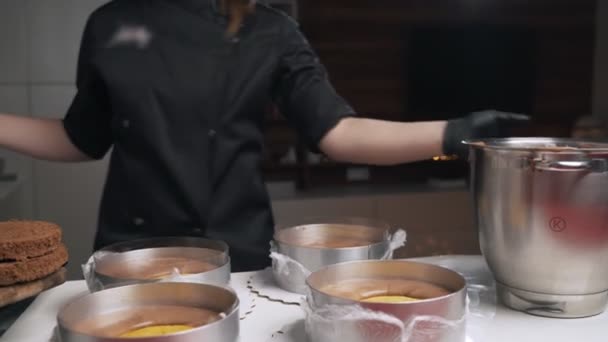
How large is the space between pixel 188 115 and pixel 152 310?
0.46 meters

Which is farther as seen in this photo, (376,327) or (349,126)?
(349,126)

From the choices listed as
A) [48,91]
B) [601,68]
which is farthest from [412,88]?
[48,91]

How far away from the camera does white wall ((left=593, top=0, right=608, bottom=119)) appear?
2.95 metres

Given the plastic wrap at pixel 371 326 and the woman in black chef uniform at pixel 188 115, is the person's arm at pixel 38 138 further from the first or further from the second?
the plastic wrap at pixel 371 326

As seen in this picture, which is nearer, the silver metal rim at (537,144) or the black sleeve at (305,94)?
the silver metal rim at (537,144)

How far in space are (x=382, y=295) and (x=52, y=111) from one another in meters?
1.90

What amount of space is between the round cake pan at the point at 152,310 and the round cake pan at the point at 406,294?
3.1 inches

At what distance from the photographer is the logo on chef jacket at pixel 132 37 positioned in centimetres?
91

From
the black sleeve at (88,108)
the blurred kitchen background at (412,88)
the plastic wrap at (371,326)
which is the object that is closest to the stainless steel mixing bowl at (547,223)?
the plastic wrap at (371,326)

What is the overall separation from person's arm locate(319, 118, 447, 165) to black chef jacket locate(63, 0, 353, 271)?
0.9 inches

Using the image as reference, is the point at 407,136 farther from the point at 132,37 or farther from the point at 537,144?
the point at 132,37

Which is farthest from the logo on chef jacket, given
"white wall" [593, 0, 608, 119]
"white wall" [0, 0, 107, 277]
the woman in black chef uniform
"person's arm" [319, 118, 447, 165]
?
"white wall" [593, 0, 608, 119]

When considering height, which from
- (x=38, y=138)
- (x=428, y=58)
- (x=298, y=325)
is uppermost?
(x=428, y=58)

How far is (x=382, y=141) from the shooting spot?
795 millimetres
